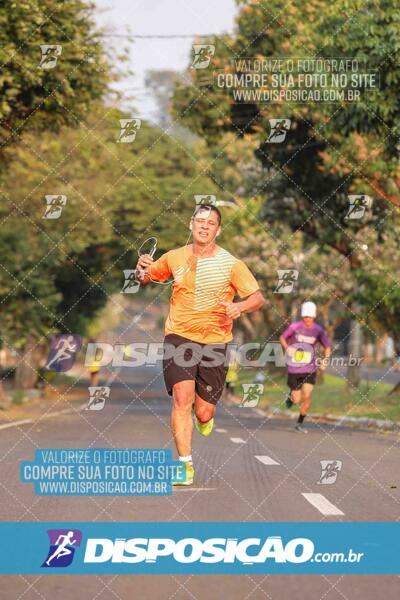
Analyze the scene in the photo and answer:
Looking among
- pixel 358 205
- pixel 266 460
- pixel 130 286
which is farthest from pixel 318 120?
pixel 266 460

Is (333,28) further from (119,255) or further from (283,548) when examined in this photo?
(119,255)

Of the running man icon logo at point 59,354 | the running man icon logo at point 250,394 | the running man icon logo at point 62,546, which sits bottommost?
the running man icon logo at point 59,354

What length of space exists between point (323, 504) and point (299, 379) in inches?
390

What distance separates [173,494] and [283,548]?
2793 millimetres

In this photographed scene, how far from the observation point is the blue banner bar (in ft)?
21.5

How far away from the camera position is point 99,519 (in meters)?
8.21

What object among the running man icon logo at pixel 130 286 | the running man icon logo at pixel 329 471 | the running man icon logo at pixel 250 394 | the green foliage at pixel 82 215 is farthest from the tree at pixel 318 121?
the running man icon logo at pixel 329 471

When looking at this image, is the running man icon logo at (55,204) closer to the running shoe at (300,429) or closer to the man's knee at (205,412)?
→ the running shoe at (300,429)

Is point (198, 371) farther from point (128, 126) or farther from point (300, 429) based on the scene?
point (128, 126)

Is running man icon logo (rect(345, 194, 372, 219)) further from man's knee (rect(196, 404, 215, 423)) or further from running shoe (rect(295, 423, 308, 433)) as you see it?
man's knee (rect(196, 404, 215, 423))

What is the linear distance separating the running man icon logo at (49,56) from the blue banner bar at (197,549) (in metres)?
12.8

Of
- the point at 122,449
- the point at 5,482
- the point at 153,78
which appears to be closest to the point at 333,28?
the point at 122,449

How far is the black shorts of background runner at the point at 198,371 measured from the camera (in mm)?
9664

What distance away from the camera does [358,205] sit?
85.0ft
